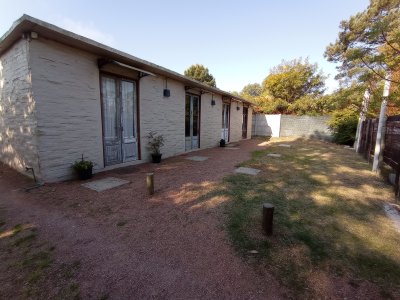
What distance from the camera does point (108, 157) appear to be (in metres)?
5.64

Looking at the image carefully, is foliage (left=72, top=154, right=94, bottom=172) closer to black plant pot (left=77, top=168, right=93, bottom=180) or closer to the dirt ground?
black plant pot (left=77, top=168, right=93, bottom=180)

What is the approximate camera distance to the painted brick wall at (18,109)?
163 inches

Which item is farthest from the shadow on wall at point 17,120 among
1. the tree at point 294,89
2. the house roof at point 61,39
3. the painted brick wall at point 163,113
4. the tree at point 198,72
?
the tree at point 198,72

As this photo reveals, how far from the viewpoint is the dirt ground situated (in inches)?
69.1

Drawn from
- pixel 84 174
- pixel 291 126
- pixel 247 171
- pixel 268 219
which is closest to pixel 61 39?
pixel 84 174

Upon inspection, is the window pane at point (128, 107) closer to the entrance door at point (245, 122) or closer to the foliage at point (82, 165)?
the foliage at point (82, 165)

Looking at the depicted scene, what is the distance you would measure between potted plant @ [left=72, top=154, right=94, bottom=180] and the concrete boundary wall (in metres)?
15.8

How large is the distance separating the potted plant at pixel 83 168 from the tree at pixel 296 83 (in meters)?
21.6

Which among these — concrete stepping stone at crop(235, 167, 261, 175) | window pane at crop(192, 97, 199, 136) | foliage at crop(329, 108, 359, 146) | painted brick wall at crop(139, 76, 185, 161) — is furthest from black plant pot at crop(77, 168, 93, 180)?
foliage at crop(329, 108, 359, 146)

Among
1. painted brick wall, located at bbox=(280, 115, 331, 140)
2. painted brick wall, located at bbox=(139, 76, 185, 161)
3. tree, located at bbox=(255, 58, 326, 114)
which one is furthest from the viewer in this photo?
tree, located at bbox=(255, 58, 326, 114)

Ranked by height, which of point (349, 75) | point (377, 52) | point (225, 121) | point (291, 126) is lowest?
point (291, 126)

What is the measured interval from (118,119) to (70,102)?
1.38 m

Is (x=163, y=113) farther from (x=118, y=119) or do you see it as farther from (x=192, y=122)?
(x=192, y=122)

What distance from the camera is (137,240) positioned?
2.47 metres
